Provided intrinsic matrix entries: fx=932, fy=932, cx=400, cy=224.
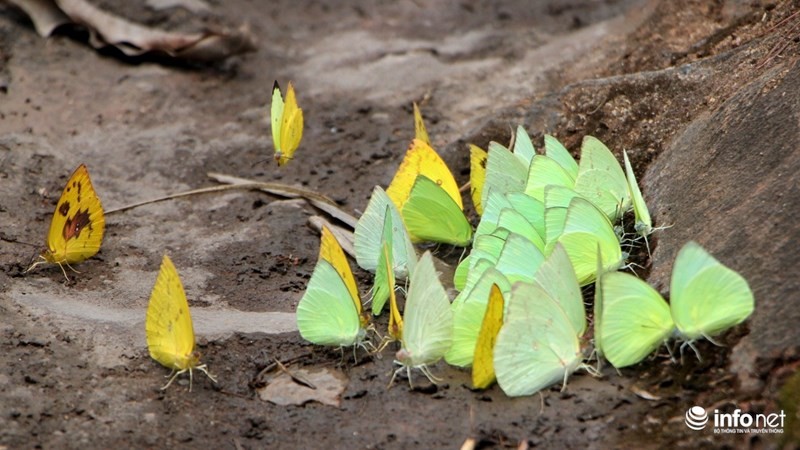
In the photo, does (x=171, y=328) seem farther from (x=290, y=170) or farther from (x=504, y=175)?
(x=290, y=170)

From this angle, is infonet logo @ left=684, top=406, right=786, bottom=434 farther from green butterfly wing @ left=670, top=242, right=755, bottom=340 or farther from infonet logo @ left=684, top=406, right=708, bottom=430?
green butterfly wing @ left=670, top=242, right=755, bottom=340

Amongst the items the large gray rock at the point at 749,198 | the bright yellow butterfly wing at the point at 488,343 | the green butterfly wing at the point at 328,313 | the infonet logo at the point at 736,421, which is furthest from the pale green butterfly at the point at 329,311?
the infonet logo at the point at 736,421

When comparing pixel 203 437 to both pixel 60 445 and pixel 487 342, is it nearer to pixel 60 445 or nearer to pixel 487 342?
pixel 60 445

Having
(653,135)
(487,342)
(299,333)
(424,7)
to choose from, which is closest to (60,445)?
(299,333)

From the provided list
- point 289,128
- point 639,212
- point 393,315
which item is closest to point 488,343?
point 393,315

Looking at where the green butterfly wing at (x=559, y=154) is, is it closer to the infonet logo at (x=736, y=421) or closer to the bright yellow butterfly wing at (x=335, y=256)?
the bright yellow butterfly wing at (x=335, y=256)

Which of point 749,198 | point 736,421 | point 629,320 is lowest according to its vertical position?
point 736,421

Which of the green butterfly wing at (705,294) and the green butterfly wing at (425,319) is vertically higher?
the green butterfly wing at (705,294)

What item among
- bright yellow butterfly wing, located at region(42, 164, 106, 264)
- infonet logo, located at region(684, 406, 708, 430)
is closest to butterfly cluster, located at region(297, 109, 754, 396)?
infonet logo, located at region(684, 406, 708, 430)
